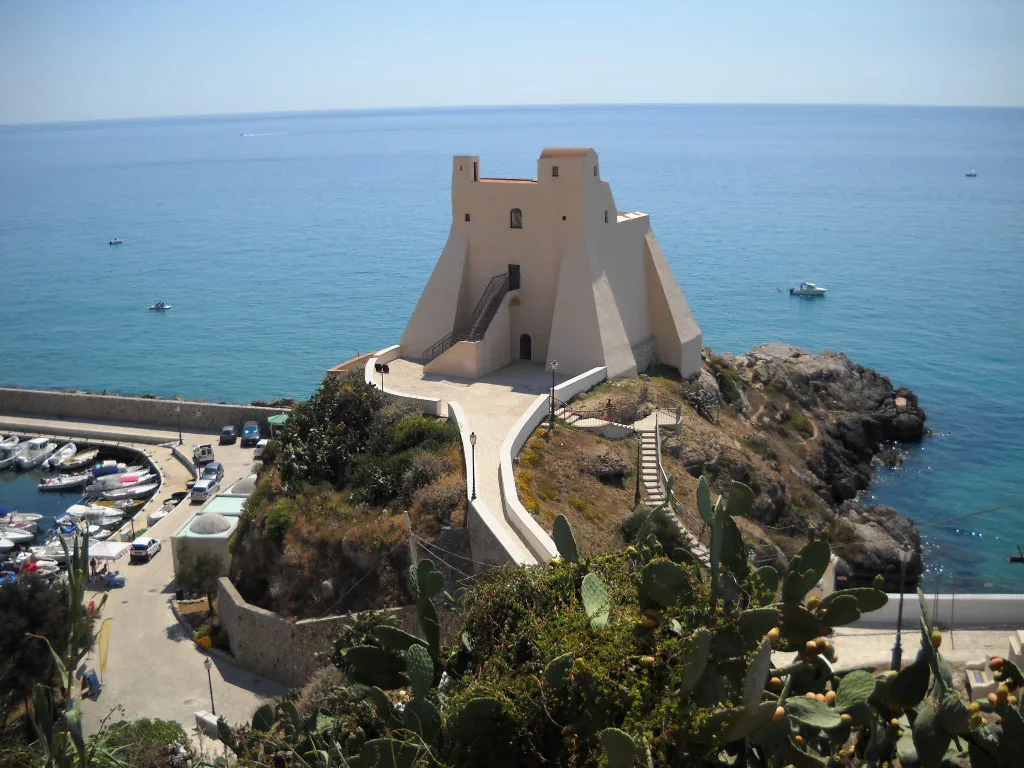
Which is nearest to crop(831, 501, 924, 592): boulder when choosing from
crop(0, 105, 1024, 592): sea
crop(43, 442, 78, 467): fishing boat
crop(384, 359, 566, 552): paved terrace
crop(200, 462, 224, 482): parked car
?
crop(0, 105, 1024, 592): sea

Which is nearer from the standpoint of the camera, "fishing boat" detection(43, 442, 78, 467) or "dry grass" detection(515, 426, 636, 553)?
"dry grass" detection(515, 426, 636, 553)

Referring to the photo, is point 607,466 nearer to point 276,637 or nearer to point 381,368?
point 381,368

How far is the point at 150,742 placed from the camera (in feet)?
53.4

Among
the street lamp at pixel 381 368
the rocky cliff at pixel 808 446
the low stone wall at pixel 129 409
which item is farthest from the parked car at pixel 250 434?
the rocky cliff at pixel 808 446

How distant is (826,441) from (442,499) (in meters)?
20.7

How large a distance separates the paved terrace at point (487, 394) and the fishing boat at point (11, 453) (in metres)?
20.4

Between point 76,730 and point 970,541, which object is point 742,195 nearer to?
point 970,541

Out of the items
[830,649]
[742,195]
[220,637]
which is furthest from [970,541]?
[742,195]

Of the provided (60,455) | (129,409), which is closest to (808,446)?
(129,409)

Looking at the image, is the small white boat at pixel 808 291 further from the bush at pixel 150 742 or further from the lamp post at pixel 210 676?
the bush at pixel 150 742

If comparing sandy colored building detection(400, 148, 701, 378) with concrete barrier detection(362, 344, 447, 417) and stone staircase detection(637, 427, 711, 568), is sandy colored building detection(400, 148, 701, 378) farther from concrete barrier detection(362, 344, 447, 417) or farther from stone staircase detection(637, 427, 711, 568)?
stone staircase detection(637, 427, 711, 568)

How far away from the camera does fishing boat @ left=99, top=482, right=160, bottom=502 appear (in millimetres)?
35500

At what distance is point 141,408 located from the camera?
41.8 metres

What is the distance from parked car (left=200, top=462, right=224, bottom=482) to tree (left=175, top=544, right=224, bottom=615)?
8960mm
